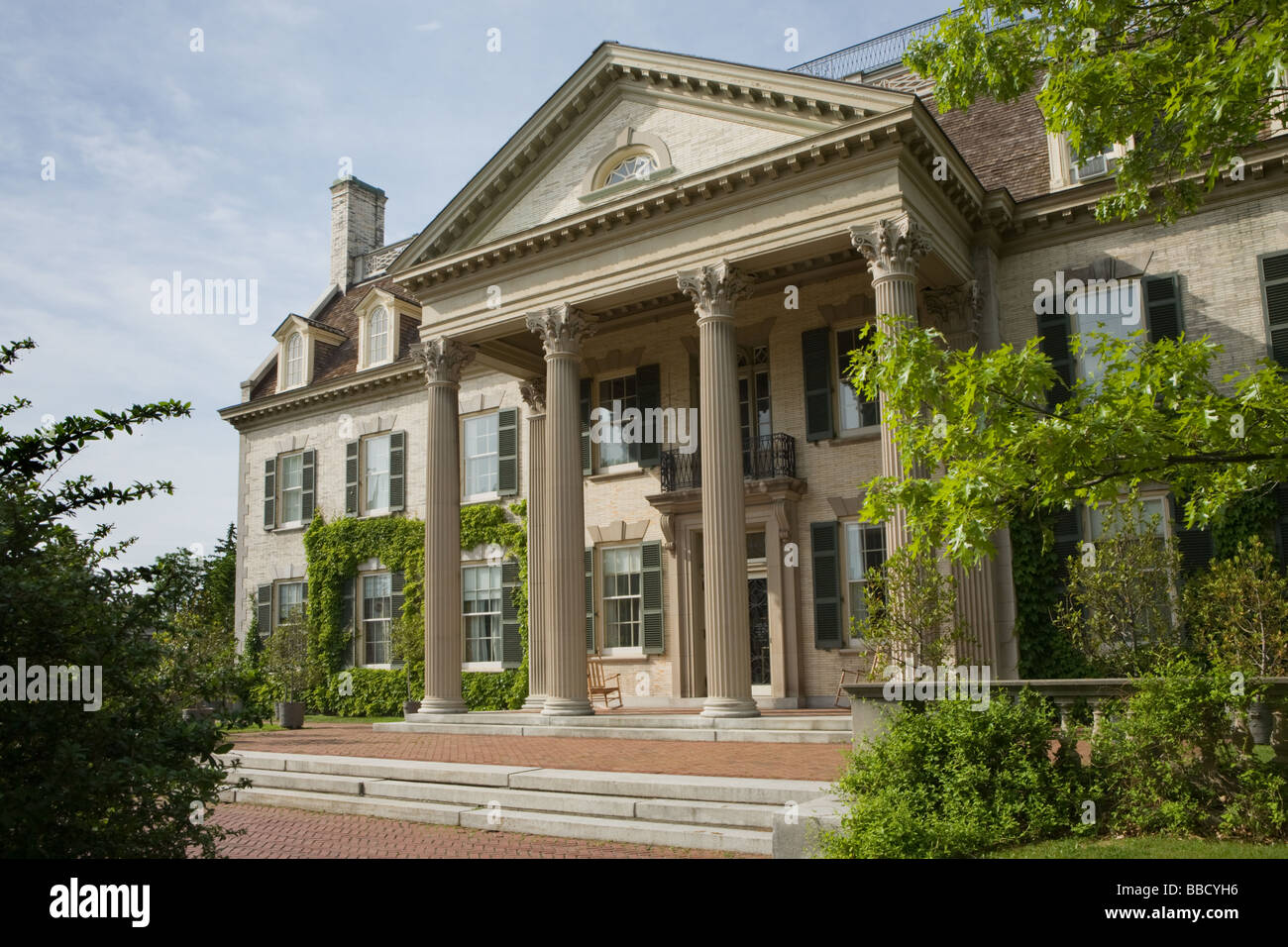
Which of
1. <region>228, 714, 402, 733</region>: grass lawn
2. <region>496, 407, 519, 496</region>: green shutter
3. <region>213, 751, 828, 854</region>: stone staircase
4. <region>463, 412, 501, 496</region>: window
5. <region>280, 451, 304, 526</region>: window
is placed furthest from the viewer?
<region>280, 451, 304, 526</region>: window

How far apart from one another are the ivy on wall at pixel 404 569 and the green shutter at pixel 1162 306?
46.6 feet

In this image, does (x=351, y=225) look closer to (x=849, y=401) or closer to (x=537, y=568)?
(x=537, y=568)

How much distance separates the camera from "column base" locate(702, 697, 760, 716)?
16484mm

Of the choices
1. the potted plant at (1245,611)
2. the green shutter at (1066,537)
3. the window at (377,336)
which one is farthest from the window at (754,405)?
the window at (377,336)

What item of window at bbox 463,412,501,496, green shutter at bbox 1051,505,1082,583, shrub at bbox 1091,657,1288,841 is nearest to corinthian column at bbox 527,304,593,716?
window at bbox 463,412,501,496

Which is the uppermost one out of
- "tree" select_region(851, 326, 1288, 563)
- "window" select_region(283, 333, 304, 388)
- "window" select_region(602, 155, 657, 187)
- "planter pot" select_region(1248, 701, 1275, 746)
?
"window" select_region(602, 155, 657, 187)

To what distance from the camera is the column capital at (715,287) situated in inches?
706

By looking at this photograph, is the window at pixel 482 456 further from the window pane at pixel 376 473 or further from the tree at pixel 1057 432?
the tree at pixel 1057 432

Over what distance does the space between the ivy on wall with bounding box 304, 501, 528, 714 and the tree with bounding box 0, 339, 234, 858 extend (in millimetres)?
18700

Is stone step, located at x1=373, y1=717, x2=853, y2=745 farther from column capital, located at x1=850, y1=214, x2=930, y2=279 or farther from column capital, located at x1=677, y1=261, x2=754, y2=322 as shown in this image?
column capital, located at x1=850, y1=214, x2=930, y2=279

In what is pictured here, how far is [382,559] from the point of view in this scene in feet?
90.8

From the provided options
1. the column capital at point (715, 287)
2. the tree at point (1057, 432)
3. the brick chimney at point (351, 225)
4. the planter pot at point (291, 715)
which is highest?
the brick chimney at point (351, 225)

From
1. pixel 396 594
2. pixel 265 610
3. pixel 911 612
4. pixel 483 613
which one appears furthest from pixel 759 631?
pixel 265 610
